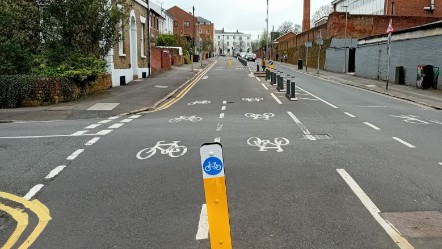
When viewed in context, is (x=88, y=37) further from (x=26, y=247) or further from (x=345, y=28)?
(x=345, y=28)

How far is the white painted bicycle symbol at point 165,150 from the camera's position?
837 centimetres

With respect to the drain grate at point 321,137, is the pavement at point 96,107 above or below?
above

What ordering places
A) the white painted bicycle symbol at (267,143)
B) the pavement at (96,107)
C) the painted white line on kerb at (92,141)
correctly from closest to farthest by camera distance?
1. the white painted bicycle symbol at (267,143)
2. the painted white line on kerb at (92,141)
3. the pavement at (96,107)

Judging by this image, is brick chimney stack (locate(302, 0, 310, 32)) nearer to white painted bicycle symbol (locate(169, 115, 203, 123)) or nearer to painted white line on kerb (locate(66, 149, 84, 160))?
white painted bicycle symbol (locate(169, 115, 203, 123))

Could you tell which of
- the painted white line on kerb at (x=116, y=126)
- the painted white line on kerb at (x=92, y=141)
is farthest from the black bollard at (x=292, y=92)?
the painted white line on kerb at (x=92, y=141)

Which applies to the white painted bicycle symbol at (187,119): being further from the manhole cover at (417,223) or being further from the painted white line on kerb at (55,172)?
the manhole cover at (417,223)

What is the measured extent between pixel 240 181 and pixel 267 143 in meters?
2.94

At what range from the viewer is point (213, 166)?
3.44 metres

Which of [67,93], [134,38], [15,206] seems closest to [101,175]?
[15,206]

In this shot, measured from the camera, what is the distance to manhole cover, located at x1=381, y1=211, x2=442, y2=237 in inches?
184

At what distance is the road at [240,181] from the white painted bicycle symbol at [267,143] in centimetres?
3

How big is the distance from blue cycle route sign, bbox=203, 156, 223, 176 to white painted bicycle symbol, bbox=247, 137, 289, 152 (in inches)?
213

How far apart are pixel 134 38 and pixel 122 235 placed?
86.0 ft

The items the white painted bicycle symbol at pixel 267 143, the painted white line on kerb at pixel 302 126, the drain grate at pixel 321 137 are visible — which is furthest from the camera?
the painted white line on kerb at pixel 302 126
